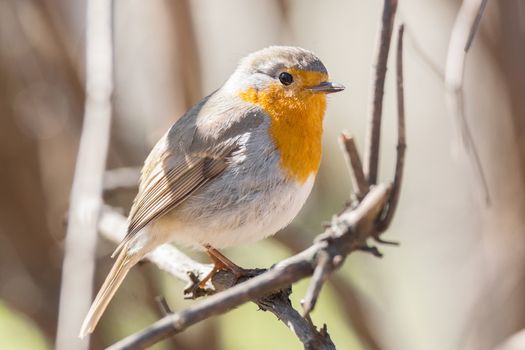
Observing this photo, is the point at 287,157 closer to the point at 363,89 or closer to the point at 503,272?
the point at 503,272

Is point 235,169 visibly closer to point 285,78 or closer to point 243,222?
point 243,222

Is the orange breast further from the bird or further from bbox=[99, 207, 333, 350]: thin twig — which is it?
bbox=[99, 207, 333, 350]: thin twig

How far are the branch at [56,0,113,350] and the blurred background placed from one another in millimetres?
995

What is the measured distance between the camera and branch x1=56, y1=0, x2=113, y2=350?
199cm

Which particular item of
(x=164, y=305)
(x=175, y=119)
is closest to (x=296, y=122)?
(x=175, y=119)

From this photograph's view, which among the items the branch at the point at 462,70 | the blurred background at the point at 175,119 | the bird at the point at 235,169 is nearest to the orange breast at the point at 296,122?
the bird at the point at 235,169

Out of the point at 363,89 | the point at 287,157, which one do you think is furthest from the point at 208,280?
the point at 363,89

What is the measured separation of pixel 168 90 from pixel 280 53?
3.41 ft

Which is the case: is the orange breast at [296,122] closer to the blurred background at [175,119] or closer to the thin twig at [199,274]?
the thin twig at [199,274]

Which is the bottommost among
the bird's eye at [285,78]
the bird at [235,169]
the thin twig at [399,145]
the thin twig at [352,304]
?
the thin twig at [352,304]

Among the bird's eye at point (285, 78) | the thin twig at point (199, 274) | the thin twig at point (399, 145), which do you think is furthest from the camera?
the bird's eye at point (285, 78)

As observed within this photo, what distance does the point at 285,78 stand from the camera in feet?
9.85

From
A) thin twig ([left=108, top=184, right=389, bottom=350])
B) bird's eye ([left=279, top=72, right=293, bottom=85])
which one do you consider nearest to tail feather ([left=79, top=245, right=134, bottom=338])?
bird's eye ([left=279, top=72, right=293, bottom=85])

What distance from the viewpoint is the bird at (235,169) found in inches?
110
